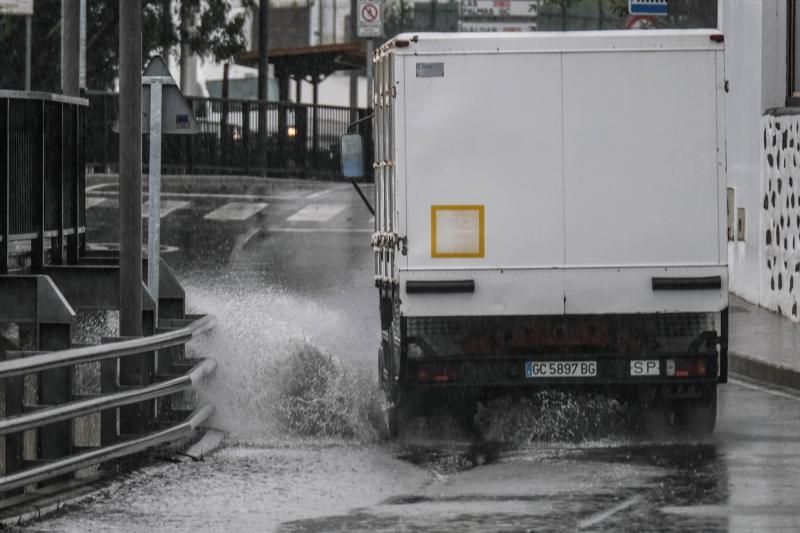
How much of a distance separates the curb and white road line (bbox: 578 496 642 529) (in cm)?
736

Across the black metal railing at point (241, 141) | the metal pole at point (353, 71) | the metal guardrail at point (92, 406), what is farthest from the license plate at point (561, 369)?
the metal pole at point (353, 71)

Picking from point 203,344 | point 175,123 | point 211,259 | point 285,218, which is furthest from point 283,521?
point 285,218

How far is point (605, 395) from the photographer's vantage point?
566 inches

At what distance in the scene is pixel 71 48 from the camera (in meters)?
24.8

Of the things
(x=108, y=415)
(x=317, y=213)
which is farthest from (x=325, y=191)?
(x=108, y=415)

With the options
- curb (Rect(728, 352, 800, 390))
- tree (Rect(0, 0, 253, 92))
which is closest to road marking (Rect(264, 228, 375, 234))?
tree (Rect(0, 0, 253, 92))

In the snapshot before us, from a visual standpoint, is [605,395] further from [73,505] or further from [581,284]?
[73,505]

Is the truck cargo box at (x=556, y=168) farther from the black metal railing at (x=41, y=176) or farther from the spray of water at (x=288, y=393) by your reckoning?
the black metal railing at (x=41, y=176)

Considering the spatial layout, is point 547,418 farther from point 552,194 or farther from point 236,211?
point 236,211

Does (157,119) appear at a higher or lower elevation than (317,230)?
higher

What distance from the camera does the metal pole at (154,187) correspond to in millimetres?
16203

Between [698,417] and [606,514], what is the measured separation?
154 inches

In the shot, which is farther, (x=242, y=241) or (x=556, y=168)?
(x=242, y=241)

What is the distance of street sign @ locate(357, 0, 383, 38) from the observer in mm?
45844
